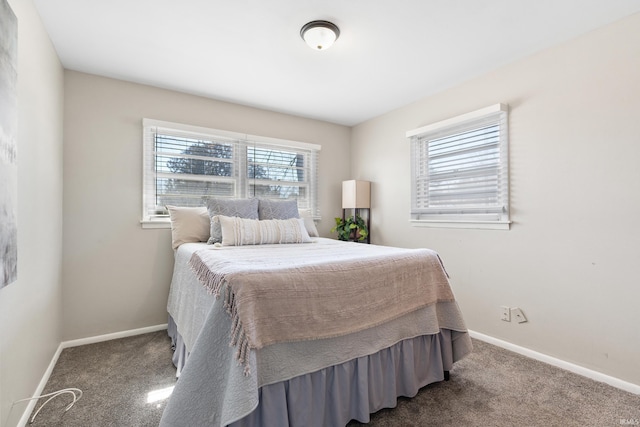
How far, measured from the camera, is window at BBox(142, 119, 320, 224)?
2953 millimetres

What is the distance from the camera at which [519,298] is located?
244 centimetres

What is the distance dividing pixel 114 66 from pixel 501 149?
3.38 meters

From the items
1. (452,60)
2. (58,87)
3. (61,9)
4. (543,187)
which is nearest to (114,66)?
(58,87)

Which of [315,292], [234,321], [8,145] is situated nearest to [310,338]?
[315,292]

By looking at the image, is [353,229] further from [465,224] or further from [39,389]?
[39,389]

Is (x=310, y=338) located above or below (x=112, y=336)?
above

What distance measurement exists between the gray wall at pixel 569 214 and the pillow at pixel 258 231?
1.57m

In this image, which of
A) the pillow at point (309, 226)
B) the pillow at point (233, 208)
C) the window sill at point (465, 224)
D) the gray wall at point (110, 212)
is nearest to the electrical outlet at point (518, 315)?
the window sill at point (465, 224)

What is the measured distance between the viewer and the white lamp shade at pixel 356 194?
3.75 meters

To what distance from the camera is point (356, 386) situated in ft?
5.09

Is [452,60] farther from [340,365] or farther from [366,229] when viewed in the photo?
[340,365]

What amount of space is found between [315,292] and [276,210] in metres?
1.70

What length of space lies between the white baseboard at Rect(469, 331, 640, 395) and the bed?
81 cm

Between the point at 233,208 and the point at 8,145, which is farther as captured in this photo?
the point at 233,208
